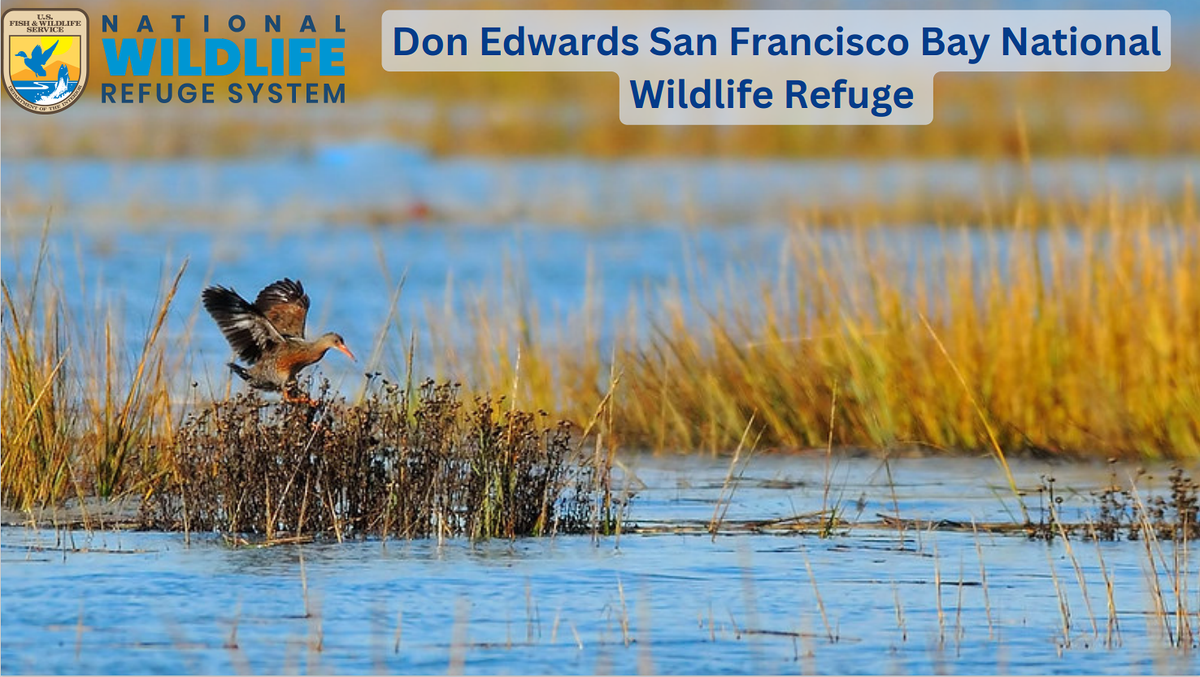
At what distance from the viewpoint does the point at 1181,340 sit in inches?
384

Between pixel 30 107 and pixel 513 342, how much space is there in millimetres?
3015

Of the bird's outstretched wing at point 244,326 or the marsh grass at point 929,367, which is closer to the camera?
the bird's outstretched wing at point 244,326

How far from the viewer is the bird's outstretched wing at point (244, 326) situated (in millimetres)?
7336

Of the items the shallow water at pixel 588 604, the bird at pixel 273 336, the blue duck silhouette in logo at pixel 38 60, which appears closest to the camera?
the shallow water at pixel 588 604

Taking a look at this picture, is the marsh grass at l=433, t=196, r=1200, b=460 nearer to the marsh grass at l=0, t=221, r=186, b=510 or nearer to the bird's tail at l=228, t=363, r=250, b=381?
the marsh grass at l=0, t=221, r=186, b=510

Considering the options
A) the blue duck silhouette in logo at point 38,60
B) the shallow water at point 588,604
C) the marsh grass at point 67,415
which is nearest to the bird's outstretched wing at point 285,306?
the marsh grass at point 67,415

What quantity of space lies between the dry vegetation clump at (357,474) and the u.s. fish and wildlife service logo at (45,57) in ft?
7.68

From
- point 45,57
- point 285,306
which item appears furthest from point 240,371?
point 45,57

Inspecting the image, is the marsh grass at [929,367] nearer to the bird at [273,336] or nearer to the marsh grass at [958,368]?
the marsh grass at [958,368]

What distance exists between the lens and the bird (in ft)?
24.2

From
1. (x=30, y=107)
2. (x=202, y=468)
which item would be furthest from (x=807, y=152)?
(x=202, y=468)

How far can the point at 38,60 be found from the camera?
30.3ft

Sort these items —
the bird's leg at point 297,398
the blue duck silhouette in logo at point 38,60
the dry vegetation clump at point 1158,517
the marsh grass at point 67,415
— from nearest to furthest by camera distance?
the bird's leg at point 297,398
the dry vegetation clump at point 1158,517
the marsh grass at point 67,415
the blue duck silhouette in logo at point 38,60

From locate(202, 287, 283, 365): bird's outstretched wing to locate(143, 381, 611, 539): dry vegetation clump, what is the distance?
0.62ft
